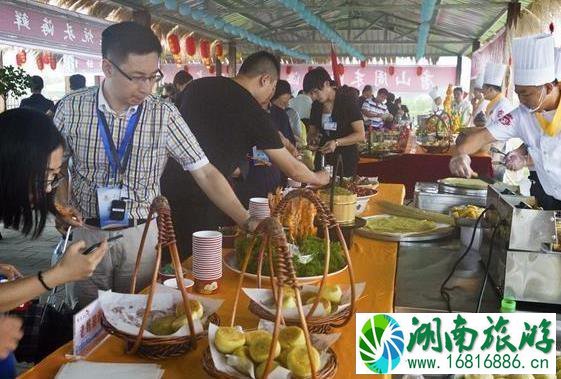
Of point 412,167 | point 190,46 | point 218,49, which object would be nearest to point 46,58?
point 190,46

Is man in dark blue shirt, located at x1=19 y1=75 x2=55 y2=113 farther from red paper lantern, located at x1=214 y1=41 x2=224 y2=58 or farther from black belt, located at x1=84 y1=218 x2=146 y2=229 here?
red paper lantern, located at x1=214 y1=41 x2=224 y2=58

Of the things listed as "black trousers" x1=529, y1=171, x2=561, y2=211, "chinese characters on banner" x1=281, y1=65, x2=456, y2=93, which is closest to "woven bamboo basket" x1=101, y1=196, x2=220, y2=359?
"black trousers" x1=529, y1=171, x2=561, y2=211

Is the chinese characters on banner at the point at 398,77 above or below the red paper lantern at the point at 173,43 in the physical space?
above

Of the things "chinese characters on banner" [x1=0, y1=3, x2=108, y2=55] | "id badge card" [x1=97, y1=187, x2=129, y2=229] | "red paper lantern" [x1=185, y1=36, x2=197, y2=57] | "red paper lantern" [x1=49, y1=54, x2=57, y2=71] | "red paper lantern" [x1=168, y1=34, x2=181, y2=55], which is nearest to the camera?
"id badge card" [x1=97, y1=187, x2=129, y2=229]

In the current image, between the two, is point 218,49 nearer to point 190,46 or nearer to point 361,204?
point 190,46

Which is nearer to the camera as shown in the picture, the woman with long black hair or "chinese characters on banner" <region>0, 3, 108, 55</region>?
the woman with long black hair

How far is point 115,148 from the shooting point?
184 centimetres

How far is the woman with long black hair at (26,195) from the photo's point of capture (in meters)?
1.21

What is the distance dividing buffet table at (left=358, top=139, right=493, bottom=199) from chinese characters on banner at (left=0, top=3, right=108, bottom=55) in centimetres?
409

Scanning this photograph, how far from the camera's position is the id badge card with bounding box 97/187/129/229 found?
1.80 meters

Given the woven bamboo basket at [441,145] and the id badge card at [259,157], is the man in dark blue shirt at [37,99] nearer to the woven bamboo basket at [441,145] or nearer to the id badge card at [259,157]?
the id badge card at [259,157]

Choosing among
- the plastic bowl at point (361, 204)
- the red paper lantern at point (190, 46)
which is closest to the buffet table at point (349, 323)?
the plastic bowl at point (361, 204)

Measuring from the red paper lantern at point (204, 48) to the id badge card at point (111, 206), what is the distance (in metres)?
8.83

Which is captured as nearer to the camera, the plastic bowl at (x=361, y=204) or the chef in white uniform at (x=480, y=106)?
the plastic bowl at (x=361, y=204)
